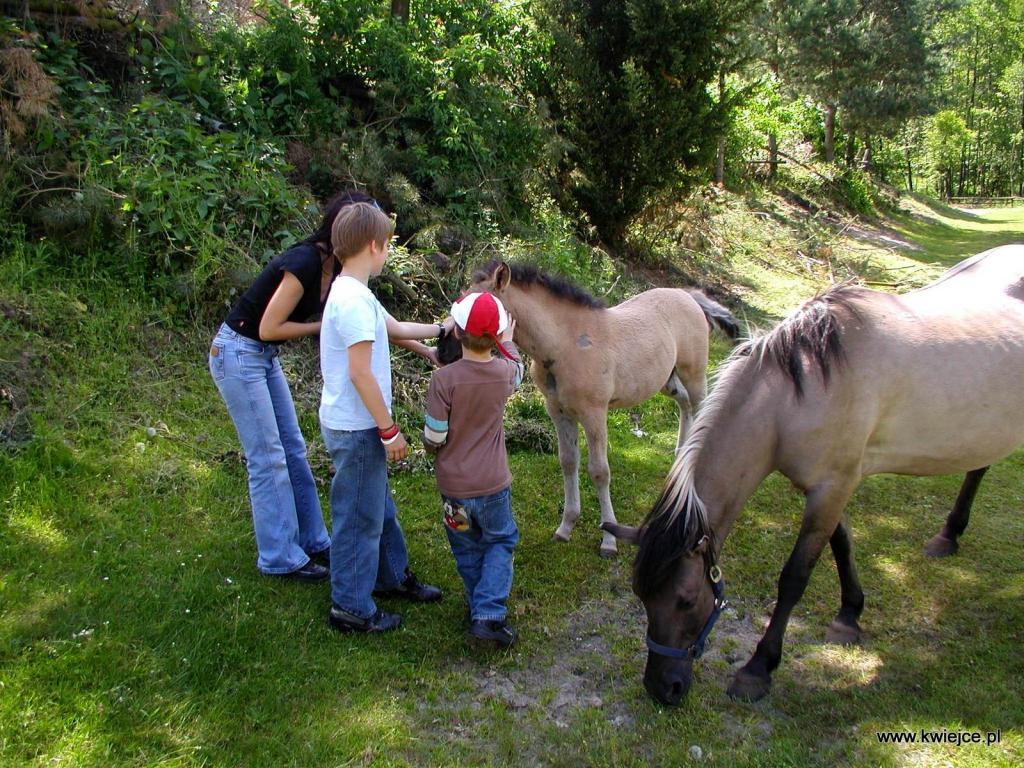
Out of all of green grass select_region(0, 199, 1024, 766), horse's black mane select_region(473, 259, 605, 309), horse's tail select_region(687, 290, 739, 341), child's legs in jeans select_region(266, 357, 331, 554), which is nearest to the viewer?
green grass select_region(0, 199, 1024, 766)

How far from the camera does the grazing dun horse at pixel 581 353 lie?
437 centimetres

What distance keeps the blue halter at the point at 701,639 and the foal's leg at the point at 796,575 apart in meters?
0.36

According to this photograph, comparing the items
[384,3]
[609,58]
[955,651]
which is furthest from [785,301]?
[955,651]

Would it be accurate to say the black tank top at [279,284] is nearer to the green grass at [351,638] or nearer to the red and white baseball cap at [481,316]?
the red and white baseball cap at [481,316]

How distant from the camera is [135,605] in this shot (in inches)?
138

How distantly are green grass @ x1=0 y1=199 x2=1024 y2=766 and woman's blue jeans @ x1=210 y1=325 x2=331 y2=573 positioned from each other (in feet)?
0.83

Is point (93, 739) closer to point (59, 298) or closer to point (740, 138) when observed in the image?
point (59, 298)

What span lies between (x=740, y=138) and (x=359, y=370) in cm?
1507

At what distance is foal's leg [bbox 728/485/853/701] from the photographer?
3.34m

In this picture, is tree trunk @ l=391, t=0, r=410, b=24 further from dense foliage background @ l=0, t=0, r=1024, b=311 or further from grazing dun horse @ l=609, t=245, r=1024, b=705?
grazing dun horse @ l=609, t=245, r=1024, b=705

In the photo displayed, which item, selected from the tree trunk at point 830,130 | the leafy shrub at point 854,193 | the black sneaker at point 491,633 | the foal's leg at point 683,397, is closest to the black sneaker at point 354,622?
the black sneaker at point 491,633

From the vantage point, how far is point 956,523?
4703 millimetres

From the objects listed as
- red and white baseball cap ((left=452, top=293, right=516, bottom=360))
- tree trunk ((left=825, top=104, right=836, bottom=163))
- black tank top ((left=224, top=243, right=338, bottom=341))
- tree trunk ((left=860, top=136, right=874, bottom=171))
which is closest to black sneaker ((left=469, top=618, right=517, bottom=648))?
red and white baseball cap ((left=452, top=293, right=516, bottom=360))

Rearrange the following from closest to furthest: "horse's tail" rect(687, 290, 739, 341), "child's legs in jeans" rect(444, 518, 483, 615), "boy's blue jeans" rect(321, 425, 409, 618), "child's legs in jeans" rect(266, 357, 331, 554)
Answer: "boy's blue jeans" rect(321, 425, 409, 618), "child's legs in jeans" rect(444, 518, 483, 615), "child's legs in jeans" rect(266, 357, 331, 554), "horse's tail" rect(687, 290, 739, 341)
